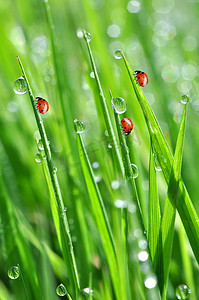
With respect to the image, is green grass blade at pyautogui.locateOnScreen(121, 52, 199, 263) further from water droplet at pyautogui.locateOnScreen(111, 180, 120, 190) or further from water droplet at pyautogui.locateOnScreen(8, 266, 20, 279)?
water droplet at pyautogui.locateOnScreen(8, 266, 20, 279)

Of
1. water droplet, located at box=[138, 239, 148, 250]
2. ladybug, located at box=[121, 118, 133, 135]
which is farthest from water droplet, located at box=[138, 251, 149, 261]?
ladybug, located at box=[121, 118, 133, 135]

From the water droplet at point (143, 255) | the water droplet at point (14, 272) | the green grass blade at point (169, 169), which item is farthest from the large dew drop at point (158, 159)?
the water droplet at point (14, 272)

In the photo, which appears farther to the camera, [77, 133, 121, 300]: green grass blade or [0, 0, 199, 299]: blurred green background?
[0, 0, 199, 299]: blurred green background

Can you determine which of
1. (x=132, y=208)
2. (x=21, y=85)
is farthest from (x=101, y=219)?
(x=21, y=85)

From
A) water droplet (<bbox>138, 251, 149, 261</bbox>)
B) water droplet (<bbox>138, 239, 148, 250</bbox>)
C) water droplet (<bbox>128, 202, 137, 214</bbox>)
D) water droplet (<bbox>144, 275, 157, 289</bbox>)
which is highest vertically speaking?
water droplet (<bbox>128, 202, 137, 214</bbox>)

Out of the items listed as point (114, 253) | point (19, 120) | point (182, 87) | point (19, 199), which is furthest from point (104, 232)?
point (182, 87)

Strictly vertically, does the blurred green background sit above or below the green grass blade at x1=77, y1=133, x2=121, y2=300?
above

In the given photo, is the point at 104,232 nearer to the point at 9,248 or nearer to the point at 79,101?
the point at 9,248
